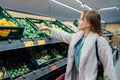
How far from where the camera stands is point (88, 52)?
178 centimetres

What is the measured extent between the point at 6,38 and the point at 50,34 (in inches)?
31.4

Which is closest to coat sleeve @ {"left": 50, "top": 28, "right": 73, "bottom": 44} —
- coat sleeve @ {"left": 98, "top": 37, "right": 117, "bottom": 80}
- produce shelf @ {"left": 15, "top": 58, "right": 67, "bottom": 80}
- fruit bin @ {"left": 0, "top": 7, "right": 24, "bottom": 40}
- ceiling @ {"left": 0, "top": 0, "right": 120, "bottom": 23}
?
produce shelf @ {"left": 15, "top": 58, "right": 67, "bottom": 80}

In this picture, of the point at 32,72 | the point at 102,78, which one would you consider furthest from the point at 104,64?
the point at 32,72

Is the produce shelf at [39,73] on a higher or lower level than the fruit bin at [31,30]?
lower

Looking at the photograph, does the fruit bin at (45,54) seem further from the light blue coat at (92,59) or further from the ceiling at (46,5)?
the ceiling at (46,5)

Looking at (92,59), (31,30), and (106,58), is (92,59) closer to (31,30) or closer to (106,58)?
(106,58)

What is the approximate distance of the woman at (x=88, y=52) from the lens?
70.1 inches


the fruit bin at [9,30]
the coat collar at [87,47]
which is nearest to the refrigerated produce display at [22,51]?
the fruit bin at [9,30]

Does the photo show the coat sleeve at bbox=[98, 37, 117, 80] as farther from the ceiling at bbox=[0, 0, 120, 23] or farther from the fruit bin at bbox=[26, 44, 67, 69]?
the ceiling at bbox=[0, 0, 120, 23]

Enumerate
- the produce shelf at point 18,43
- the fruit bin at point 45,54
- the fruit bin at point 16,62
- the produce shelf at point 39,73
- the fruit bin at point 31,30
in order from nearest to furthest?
the produce shelf at point 18,43 → the produce shelf at point 39,73 → the fruit bin at point 16,62 → the fruit bin at point 31,30 → the fruit bin at point 45,54

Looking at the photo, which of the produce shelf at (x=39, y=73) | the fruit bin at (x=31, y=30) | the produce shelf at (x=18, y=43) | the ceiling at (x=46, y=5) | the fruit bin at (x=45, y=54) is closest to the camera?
the produce shelf at (x=18, y=43)

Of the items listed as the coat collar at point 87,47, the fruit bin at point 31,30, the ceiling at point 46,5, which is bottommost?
the coat collar at point 87,47

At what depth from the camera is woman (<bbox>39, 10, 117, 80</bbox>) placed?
1.78m

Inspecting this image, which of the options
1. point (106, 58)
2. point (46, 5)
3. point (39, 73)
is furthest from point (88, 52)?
point (46, 5)
